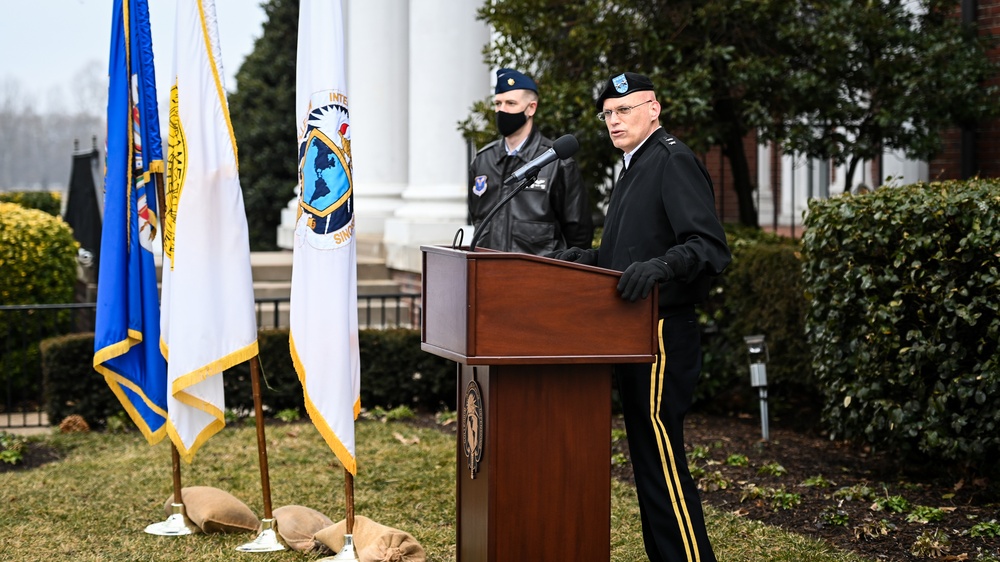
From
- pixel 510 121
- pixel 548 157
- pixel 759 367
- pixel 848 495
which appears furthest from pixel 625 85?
pixel 759 367

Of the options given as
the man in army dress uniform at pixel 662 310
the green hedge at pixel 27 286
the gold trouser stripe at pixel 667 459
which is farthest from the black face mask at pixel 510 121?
the green hedge at pixel 27 286

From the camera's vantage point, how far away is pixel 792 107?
922 cm

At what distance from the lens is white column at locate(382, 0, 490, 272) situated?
453 inches

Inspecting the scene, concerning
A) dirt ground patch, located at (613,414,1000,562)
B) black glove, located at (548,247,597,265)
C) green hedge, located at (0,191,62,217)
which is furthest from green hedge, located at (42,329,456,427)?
green hedge, located at (0,191,62,217)

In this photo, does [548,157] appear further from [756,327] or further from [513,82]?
[756,327]

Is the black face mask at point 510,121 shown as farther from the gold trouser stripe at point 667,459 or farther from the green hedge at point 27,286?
the green hedge at point 27,286

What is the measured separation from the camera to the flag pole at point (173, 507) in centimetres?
580

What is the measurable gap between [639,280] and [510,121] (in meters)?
2.65

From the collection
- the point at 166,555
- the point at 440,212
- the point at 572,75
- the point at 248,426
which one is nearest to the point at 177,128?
the point at 166,555

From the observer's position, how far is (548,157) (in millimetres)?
3980

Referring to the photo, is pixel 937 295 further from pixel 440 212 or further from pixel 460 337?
pixel 440 212

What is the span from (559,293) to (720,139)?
245 inches

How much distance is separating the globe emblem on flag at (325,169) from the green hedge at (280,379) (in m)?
4.16

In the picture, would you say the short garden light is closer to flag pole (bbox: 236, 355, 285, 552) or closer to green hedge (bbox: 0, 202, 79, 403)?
flag pole (bbox: 236, 355, 285, 552)
